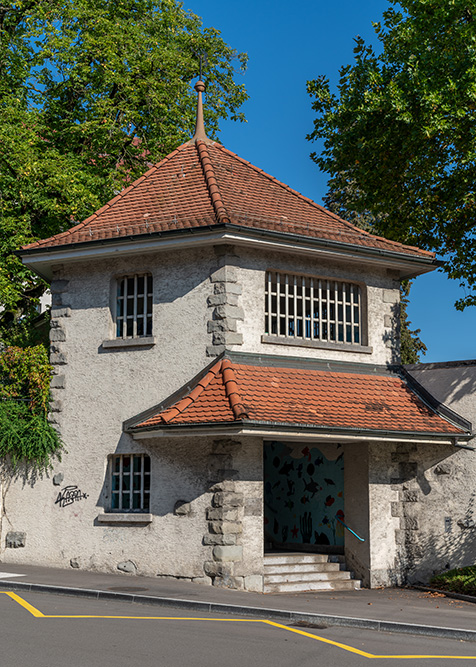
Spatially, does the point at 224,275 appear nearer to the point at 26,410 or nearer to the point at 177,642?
the point at 26,410

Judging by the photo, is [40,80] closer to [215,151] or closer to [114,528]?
[215,151]

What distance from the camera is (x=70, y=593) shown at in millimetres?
12500

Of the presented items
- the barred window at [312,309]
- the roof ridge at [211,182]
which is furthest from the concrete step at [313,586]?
the roof ridge at [211,182]

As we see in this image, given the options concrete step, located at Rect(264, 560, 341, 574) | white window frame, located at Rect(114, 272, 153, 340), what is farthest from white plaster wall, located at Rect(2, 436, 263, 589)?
white window frame, located at Rect(114, 272, 153, 340)

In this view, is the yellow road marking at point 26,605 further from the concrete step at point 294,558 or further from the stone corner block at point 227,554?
the concrete step at point 294,558

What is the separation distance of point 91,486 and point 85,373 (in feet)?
7.33

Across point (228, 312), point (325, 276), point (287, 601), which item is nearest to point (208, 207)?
point (228, 312)

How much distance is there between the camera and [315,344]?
16.2 metres

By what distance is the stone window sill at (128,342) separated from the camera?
15617 mm

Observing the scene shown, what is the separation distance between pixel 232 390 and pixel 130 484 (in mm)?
2954

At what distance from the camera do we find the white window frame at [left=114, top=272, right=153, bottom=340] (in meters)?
16.1

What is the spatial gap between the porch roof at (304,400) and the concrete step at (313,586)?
2922 millimetres

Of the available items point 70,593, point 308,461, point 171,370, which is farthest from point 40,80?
point 70,593

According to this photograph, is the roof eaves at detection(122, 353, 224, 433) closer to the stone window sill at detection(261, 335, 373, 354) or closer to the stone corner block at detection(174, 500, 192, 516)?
the stone window sill at detection(261, 335, 373, 354)
